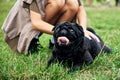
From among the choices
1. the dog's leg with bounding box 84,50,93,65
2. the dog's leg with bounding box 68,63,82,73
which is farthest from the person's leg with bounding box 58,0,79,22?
the dog's leg with bounding box 68,63,82,73

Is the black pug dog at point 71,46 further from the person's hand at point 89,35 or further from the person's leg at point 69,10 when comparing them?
the person's leg at point 69,10

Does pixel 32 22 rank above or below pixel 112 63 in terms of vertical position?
above

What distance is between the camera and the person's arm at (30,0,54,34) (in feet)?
15.7

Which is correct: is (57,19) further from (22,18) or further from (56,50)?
(56,50)

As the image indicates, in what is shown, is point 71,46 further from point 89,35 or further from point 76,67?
point 89,35

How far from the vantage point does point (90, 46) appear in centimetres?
463

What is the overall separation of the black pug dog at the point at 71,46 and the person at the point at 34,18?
1.56 feet

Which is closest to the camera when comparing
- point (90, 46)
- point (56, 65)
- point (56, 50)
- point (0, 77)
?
point (0, 77)

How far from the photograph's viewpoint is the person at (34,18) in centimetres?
485

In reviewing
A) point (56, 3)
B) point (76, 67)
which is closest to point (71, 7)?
point (56, 3)

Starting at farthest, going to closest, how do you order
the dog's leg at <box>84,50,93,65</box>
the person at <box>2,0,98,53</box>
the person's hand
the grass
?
the person at <box>2,0,98,53</box> → the person's hand → the dog's leg at <box>84,50,93,65</box> → the grass

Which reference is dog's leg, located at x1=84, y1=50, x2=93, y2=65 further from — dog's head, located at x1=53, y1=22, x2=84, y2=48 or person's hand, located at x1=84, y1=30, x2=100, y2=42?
person's hand, located at x1=84, y1=30, x2=100, y2=42

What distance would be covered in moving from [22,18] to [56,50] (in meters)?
1.01

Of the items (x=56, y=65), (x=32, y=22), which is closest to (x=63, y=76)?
(x=56, y=65)
